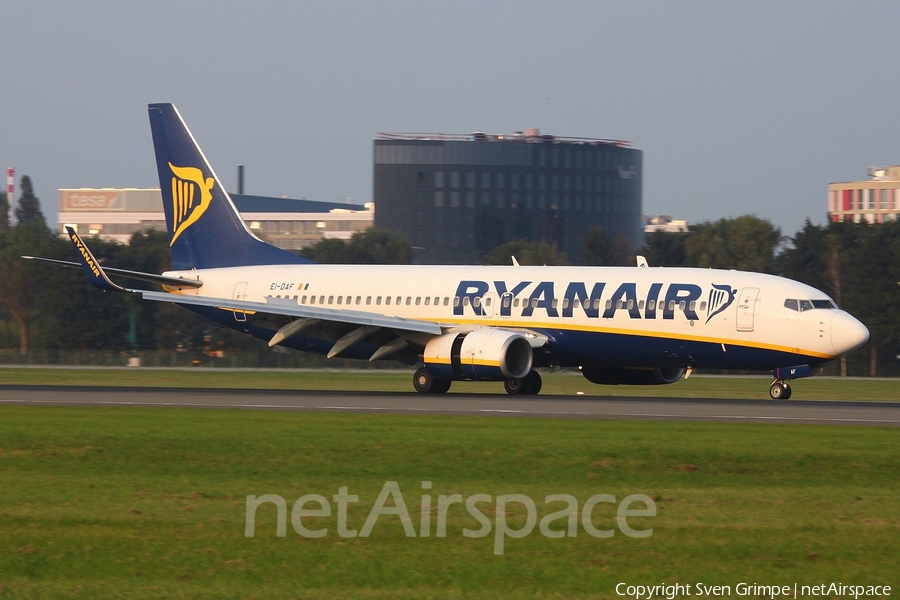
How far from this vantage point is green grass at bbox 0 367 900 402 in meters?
41.1

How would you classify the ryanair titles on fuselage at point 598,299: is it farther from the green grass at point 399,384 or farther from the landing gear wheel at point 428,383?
the green grass at point 399,384

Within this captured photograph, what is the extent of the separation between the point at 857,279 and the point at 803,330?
53.7m

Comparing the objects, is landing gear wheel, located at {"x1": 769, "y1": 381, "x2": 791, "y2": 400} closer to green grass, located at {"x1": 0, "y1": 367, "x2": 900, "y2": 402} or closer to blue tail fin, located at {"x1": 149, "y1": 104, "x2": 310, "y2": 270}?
green grass, located at {"x1": 0, "y1": 367, "x2": 900, "y2": 402}

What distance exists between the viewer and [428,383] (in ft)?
118

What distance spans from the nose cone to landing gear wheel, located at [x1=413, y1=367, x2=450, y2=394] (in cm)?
1056

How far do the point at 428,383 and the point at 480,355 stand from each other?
2.73 m

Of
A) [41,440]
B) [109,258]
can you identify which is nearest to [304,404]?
[41,440]

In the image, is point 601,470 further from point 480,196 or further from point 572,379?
point 480,196

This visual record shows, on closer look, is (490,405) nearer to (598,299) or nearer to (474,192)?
(598,299)

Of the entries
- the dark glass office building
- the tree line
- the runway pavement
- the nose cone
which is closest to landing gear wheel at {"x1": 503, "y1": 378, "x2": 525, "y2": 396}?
the runway pavement

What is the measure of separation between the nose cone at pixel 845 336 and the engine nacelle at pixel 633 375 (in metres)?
5.33

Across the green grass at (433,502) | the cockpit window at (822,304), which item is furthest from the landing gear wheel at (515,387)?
the green grass at (433,502)

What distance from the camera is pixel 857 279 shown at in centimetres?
8281

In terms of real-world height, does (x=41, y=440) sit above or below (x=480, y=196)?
below
